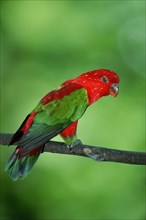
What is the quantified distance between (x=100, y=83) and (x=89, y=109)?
3.73 m

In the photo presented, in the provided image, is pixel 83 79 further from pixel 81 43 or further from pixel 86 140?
pixel 81 43

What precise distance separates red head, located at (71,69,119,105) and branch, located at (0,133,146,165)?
273 mm

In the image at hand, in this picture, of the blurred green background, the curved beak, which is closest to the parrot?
the curved beak

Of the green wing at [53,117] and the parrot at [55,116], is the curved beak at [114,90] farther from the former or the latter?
the green wing at [53,117]

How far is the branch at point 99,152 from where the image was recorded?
1670 mm

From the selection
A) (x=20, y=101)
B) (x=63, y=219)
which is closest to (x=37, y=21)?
(x=20, y=101)

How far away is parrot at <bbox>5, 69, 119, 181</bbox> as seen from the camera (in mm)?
1817

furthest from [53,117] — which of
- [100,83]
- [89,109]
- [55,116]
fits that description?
[89,109]

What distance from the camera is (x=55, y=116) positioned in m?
2.06

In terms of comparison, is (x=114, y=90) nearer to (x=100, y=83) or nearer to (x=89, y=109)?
(x=100, y=83)

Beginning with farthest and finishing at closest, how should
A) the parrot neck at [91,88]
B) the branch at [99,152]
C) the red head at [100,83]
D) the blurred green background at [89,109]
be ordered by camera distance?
the blurred green background at [89,109]
the parrot neck at [91,88]
the red head at [100,83]
the branch at [99,152]

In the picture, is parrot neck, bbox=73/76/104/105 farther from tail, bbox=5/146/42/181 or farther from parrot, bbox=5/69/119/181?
tail, bbox=5/146/42/181

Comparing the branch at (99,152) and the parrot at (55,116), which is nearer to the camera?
the branch at (99,152)

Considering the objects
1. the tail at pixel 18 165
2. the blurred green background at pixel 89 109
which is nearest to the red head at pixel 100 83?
the tail at pixel 18 165
